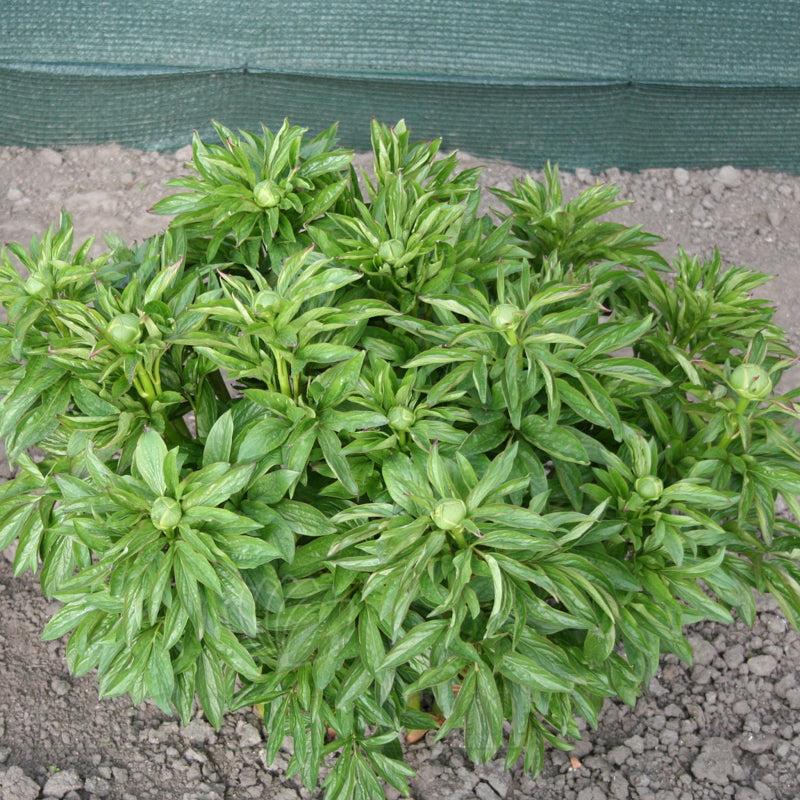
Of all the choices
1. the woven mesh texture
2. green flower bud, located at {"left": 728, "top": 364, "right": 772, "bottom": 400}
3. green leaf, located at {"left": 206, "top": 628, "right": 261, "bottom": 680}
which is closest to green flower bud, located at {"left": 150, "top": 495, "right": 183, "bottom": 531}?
green leaf, located at {"left": 206, "top": 628, "right": 261, "bottom": 680}

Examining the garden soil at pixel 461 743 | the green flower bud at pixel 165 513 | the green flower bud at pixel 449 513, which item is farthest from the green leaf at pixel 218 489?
the garden soil at pixel 461 743

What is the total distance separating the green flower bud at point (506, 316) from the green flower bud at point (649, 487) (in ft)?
1.06

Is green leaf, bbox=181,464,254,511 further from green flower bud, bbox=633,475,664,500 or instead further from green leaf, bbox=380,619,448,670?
green flower bud, bbox=633,475,664,500

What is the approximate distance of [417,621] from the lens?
1466mm

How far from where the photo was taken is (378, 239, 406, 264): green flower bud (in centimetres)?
150

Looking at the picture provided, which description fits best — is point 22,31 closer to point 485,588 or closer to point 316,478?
point 316,478

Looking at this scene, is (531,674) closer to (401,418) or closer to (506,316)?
(401,418)

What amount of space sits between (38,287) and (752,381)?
1.14 m

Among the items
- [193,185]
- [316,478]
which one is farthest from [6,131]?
[316,478]

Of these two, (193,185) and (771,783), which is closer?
(193,185)

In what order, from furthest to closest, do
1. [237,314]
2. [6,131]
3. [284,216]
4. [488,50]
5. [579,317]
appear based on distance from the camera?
[6,131]
[488,50]
[284,216]
[579,317]
[237,314]

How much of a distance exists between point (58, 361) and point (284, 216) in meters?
0.45

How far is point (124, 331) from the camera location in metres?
1.38

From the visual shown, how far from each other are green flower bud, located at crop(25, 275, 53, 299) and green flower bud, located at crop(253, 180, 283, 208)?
374 mm
